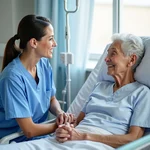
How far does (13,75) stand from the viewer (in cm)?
165

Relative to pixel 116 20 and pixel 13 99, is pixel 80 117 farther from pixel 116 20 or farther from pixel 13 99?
pixel 116 20

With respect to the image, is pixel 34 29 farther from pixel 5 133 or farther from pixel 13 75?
pixel 5 133

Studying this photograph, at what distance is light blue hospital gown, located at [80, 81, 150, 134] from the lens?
4.96ft

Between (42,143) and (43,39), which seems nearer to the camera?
(42,143)

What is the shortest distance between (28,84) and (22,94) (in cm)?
9

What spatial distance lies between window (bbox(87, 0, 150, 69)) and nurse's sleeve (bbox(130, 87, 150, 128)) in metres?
1.09

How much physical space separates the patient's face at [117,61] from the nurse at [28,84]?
14.6 inches

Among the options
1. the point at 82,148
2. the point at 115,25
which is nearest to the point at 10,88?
the point at 82,148

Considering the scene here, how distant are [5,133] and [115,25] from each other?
1.31 metres

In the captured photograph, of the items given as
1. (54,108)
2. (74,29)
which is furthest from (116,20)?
(54,108)

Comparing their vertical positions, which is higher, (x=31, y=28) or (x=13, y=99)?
(x=31, y=28)

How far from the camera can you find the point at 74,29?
2523 mm

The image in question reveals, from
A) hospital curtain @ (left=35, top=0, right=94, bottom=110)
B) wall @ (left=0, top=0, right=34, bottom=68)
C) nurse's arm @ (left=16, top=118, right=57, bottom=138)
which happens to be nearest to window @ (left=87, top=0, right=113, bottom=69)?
hospital curtain @ (left=35, top=0, right=94, bottom=110)

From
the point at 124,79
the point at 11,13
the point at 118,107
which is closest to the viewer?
the point at 118,107
